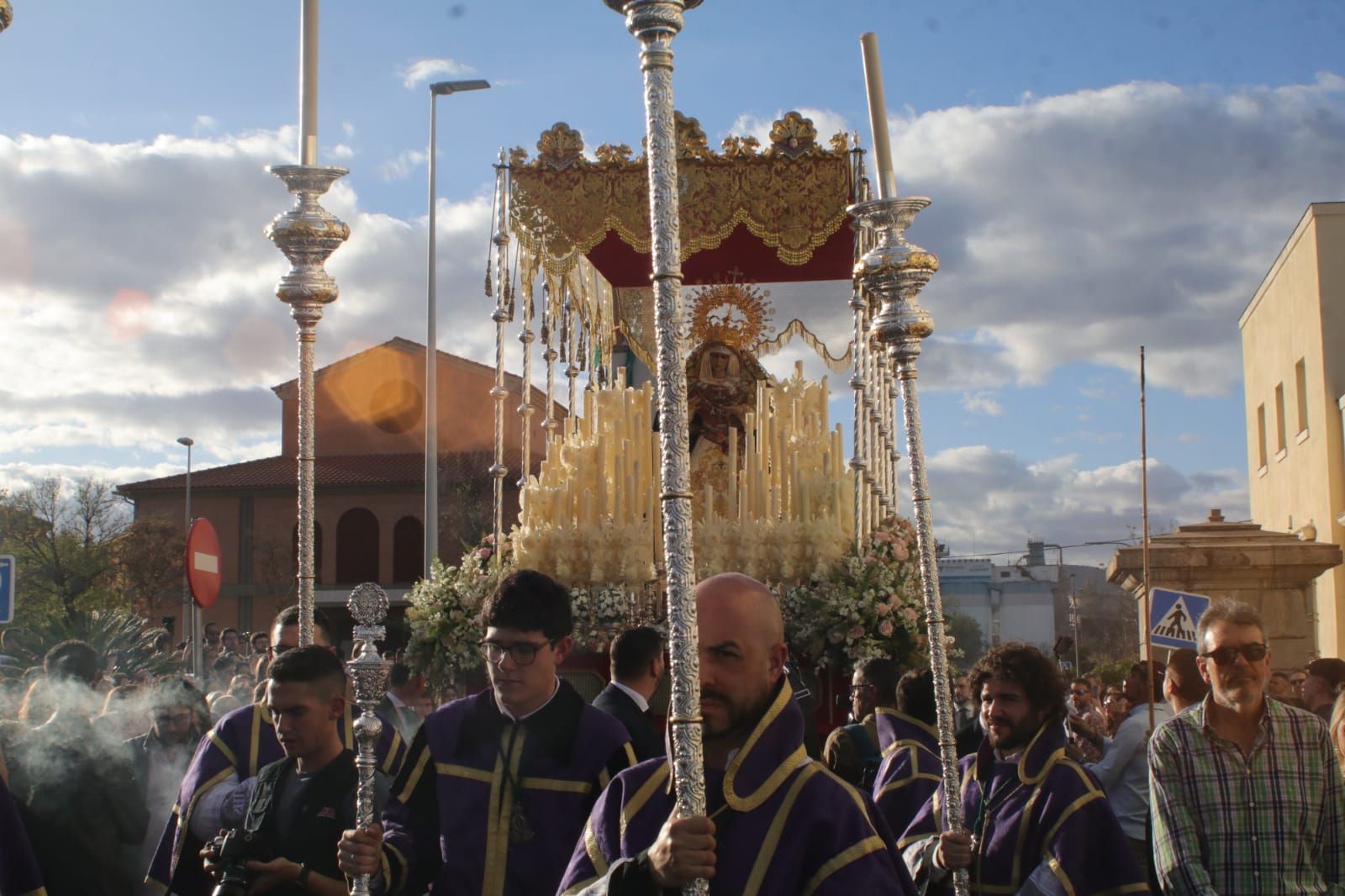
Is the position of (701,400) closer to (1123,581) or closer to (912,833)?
(1123,581)

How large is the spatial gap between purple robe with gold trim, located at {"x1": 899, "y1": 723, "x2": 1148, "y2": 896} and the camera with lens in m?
1.99

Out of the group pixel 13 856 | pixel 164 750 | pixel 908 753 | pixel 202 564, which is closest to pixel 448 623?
pixel 202 564

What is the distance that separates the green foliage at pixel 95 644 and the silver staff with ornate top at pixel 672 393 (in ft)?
28.7

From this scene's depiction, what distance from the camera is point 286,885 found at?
431 cm

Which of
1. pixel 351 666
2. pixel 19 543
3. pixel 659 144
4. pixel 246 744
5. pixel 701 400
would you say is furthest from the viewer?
pixel 19 543

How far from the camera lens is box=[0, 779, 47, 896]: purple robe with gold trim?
3668 mm

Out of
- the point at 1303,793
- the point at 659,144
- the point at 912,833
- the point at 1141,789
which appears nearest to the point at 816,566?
the point at 1141,789

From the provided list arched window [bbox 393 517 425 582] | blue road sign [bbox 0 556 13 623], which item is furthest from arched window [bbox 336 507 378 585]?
blue road sign [bbox 0 556 13 623]

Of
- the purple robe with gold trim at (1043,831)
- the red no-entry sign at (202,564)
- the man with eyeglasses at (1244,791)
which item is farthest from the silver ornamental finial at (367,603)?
the red no-entry sign at (202,564)

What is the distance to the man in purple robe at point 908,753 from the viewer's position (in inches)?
233

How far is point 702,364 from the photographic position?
13.0m

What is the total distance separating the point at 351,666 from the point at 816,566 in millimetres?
6827

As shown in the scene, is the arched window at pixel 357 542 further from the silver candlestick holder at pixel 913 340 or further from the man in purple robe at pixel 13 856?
the man in purple robe at pixel 13 856

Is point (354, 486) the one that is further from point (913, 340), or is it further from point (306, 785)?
point (306, 785)
